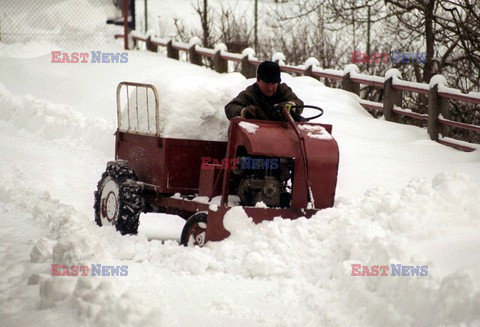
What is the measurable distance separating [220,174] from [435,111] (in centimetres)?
633

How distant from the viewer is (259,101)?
830 cm

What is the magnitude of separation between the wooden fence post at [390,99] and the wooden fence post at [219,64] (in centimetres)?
566

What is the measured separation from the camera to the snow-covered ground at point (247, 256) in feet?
17.3

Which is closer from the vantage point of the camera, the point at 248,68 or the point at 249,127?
the point at 249,127

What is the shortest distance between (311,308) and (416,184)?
92.7 inches

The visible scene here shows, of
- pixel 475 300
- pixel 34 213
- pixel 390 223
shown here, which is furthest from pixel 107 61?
pixel 475 300

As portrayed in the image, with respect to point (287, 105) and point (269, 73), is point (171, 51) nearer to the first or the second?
point (269, 73)

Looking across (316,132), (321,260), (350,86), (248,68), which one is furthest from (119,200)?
(248,68)

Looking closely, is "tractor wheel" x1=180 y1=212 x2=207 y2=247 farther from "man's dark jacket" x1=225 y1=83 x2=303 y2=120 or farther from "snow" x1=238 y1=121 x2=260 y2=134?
"man's dark jacket" x1=225 y1=83 x2=303 y2=120

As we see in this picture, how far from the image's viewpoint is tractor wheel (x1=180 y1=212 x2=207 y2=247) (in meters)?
7.60

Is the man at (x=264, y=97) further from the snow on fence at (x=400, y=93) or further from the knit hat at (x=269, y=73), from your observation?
the snow on fence at (x=400, y=93)

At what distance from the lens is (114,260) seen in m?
7.15

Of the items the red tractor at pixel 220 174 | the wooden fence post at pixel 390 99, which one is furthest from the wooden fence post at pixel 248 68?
the red tractor at pixel 220 174

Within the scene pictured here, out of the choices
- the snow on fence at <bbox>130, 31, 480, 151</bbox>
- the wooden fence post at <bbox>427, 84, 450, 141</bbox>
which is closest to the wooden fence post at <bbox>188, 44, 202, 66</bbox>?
the snow on fence at <bbox>130, 31, 480, 151</bbox>
